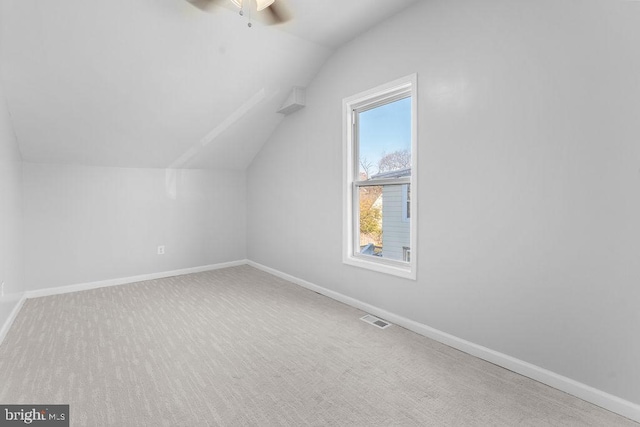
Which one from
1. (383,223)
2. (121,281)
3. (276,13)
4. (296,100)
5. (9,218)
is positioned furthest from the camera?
(121,281)

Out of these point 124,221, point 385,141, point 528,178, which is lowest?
point 124,221

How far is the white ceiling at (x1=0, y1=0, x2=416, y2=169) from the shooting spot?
2482 millimetres

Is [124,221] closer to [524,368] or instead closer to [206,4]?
[206,4]

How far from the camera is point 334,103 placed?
3469mm

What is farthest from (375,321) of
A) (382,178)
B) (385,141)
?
(385,141)

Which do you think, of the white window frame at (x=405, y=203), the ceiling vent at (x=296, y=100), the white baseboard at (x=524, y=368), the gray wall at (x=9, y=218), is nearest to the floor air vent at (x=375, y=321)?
the white baseboard at (x=524, y=368)

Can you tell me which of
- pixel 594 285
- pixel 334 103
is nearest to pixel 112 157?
pixel 334 103

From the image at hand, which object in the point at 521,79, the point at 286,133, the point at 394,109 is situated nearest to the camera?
the point at 521,79

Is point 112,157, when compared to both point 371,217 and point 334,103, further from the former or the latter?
point 371,217

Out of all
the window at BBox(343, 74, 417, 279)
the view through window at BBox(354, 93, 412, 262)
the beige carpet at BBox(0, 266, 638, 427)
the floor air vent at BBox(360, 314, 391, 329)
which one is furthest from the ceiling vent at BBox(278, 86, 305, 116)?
the floor air vent at BBox(360, 314, 391, 329)

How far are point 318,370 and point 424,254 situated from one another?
125 cm

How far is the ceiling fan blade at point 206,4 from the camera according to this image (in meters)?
2.53

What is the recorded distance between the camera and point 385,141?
10.0 feet

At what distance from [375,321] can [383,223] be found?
37.2 inches
